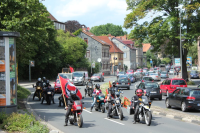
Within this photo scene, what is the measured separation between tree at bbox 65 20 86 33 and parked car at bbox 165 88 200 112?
67271 mm

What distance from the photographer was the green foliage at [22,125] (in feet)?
29.1

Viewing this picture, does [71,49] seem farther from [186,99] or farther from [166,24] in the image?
[186,99]

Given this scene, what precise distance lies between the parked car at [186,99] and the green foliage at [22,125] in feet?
31.5

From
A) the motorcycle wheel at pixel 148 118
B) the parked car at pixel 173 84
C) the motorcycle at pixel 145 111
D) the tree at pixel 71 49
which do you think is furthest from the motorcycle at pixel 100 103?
the tree at pixel 71 49

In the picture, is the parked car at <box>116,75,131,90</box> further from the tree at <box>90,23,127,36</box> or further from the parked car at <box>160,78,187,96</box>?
the tree at <box>90,23,127,36</box>

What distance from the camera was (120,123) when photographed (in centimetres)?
1212

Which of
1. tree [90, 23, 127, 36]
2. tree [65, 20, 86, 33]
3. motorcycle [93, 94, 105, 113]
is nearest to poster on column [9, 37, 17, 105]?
motorcycle [93, 94, 105, 113]

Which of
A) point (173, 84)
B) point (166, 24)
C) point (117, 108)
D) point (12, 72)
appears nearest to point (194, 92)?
point (117, 108)

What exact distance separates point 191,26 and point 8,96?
28.0 m

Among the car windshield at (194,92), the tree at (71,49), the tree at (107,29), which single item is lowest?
the car windshield at (194,92)

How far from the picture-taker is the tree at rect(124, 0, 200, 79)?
112ft

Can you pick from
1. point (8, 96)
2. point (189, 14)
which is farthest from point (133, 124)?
point (189, 14)

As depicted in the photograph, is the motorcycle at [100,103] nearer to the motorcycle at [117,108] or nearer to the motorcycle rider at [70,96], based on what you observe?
the motorcycle at [117,108]

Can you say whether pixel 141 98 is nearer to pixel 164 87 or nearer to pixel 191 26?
pixel 164 87
